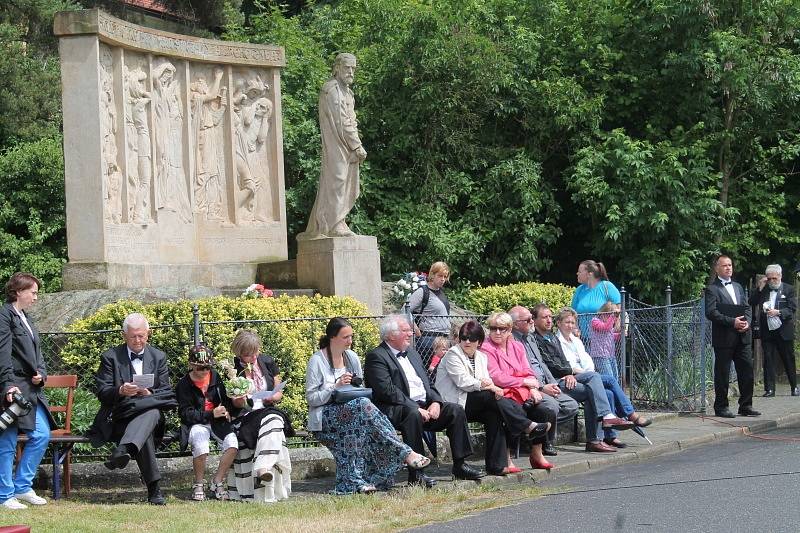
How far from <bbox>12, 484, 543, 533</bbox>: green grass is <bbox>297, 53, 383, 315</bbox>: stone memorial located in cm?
609

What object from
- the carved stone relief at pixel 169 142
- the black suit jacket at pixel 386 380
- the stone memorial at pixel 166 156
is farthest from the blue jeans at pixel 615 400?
the carved stone relief at pixel 169 142

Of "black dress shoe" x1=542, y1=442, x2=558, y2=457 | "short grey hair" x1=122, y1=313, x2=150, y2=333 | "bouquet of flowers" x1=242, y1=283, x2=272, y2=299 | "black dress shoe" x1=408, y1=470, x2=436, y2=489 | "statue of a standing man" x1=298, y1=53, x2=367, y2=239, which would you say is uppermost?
"statue of a standing man" x1=298, y1=53, x2=367, y2=239

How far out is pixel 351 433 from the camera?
977 cm

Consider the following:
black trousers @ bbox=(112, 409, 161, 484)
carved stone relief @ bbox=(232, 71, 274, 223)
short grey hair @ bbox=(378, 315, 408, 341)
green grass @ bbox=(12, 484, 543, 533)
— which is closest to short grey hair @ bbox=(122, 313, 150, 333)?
black trousers @ bbox=(112, 409, 161, 484)

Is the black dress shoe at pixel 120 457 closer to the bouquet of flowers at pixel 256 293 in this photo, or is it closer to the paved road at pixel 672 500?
the paved road at pixel 672 500

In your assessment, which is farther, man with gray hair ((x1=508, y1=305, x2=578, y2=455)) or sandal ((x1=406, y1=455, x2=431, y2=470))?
man with gray hair ((x1=508, y1=305, x2=578, y2=455))

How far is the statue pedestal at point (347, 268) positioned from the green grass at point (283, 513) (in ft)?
19.7

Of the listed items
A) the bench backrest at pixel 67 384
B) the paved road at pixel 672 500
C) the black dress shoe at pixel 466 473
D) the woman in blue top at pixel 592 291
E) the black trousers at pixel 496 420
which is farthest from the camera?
the woman in blue top at pixel 592 291

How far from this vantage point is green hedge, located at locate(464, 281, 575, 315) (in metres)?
17.6

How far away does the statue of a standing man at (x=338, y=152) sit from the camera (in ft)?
52.3

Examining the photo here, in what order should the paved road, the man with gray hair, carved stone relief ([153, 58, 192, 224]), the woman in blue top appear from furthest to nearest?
carved stone relief ([153, 58, 192, 224]) → the woman in blue top → the man with gray hair → the paved road

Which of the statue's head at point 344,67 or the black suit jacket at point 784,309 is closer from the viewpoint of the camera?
the statue's head at point 344,67

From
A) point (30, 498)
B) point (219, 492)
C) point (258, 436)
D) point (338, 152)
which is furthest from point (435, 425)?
point (338, 152)

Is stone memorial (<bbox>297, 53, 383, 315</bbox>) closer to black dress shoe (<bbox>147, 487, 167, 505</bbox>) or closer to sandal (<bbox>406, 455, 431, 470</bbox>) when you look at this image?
sandal (<bbox>406, 455, 431, 470</bbox>)
